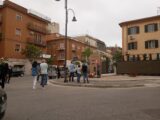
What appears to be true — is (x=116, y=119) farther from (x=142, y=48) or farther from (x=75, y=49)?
(x=75, y=49)

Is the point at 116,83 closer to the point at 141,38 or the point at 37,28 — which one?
the point at 141,38

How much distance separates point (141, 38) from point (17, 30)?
25.0 meters

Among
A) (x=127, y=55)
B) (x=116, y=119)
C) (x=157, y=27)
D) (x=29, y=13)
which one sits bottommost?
(x=116, y=119)

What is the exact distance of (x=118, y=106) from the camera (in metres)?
9.58

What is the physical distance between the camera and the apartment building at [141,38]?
46.2 m

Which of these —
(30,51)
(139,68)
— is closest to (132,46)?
(139,68)

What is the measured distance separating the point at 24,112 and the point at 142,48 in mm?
40977

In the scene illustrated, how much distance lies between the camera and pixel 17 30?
194ft

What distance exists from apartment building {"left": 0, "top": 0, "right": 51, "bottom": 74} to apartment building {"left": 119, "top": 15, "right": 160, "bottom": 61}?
69.1 feet

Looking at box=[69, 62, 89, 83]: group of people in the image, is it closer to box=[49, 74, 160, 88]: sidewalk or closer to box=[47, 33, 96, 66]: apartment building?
box=[49, 74, 160, 88]: sidewalk

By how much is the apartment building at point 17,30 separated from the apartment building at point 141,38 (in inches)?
829

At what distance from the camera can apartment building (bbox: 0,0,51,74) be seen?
56.0 m

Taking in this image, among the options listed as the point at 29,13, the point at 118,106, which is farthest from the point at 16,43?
the point at 118,106

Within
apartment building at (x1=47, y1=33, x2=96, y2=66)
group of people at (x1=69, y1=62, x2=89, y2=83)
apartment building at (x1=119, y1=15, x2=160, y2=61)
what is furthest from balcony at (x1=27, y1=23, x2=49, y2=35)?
group of people at (x1=69, y1=62, x2=89, y2=83)
